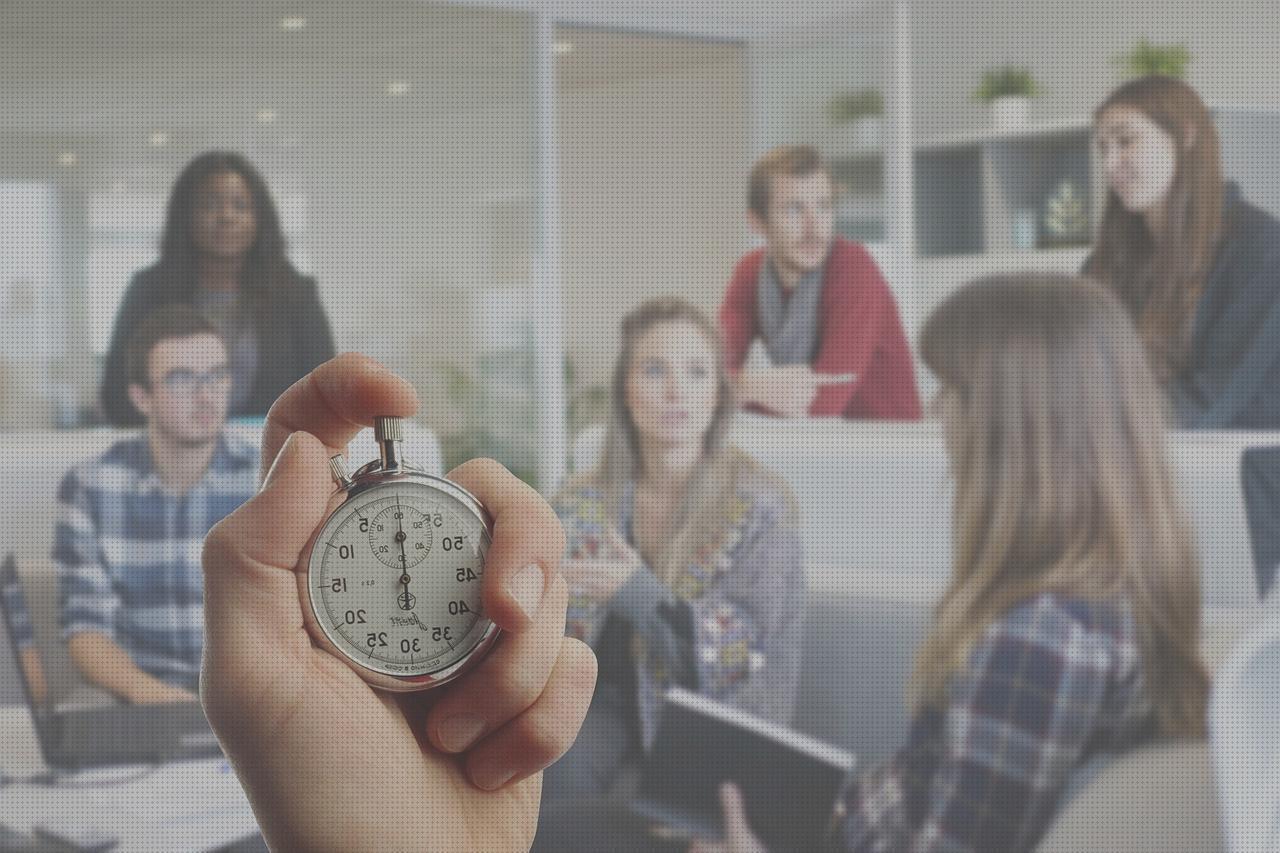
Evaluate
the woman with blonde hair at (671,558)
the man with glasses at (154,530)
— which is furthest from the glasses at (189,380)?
the woman with blonde hair at (671,558)

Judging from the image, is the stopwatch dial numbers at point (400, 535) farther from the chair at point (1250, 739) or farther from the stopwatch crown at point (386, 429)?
the chair at point (1250, 739)

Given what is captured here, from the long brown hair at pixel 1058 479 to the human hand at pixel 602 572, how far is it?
0.47 meters

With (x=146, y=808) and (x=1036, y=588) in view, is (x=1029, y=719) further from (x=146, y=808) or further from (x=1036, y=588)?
(x=146, y=808)

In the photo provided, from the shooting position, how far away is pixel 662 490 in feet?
7.07

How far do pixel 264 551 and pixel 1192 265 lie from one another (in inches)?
89.1

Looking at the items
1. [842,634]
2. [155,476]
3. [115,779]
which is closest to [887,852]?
[842,634]

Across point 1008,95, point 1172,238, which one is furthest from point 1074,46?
point 1172,238

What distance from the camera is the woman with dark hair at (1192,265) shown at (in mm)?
2303

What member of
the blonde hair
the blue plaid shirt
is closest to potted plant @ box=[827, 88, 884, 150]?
the blonde hair

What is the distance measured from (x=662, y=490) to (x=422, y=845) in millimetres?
1763

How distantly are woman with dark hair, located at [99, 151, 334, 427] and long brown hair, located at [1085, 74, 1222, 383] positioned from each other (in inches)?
66.4

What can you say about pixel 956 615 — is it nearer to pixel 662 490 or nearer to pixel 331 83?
pixel 662 490

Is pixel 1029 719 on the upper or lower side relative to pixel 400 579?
lower
